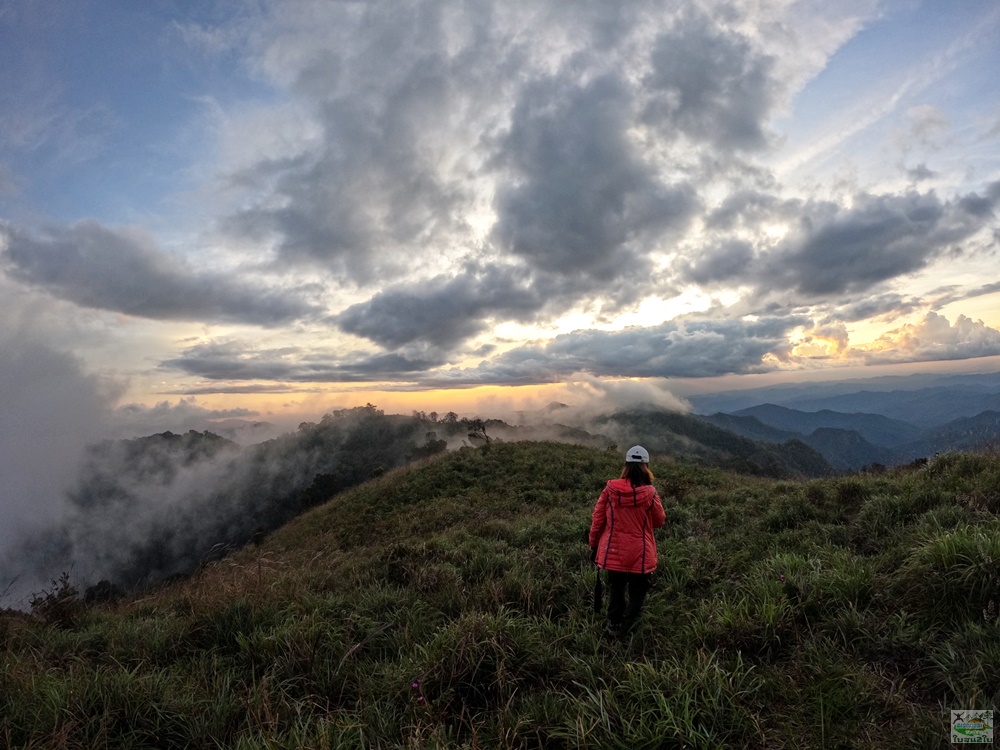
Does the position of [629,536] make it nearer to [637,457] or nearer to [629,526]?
[629,526]

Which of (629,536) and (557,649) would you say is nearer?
(557,649)

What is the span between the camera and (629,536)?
5.55m

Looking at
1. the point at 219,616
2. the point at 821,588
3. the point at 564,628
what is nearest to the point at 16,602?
the point at 219,616

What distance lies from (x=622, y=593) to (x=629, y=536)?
0.69m

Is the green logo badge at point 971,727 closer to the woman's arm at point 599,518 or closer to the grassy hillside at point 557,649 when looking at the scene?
the grassy hillside at point 557,649

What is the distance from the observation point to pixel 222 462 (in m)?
118

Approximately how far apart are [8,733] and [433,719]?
10.9ft

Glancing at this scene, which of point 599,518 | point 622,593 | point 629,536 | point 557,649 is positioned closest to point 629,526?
point 629,536

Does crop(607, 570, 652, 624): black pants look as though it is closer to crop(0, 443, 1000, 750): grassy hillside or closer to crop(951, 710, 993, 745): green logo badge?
crop(0, 443, 1000, 750): grassy hillside

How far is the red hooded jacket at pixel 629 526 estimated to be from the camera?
5.46 metres

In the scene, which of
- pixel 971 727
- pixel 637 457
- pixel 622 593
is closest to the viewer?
pixel 971 727

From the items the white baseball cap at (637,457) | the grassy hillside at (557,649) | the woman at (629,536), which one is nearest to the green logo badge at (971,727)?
the grassy hillside at (557,649)

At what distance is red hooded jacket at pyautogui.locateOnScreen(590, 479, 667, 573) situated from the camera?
17.9 ft

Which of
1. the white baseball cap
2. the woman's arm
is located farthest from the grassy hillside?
the white baseball cap
